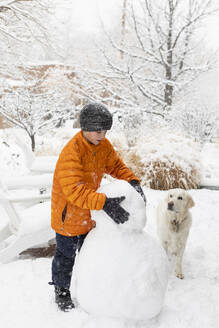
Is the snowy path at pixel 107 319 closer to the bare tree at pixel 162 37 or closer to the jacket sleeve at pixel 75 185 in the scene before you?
the jacket sleeve at pixel 75 185

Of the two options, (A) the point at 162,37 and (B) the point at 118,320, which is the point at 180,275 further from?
(A) the point at 162,37

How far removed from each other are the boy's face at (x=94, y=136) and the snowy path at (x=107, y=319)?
4.36ft

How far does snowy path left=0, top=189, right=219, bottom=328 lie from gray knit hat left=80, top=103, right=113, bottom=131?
142 centimetres

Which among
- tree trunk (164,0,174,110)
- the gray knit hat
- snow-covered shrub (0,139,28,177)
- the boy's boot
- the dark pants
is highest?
tree trunk (164,0,174,110)

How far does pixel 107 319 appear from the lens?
1.77 meters

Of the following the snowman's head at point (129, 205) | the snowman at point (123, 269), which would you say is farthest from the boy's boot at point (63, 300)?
the snowman's head at point (129, 205)

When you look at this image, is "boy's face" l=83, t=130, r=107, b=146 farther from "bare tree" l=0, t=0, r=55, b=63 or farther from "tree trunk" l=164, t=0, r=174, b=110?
"tree trunk" l=164, t=0, r=174, b=110

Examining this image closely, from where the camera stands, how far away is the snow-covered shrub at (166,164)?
207 inches

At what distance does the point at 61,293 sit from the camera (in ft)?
6.55

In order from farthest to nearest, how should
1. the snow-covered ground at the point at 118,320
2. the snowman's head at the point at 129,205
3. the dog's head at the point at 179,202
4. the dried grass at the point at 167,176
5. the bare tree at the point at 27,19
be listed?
the dried grass at the point at 167,176 < the bare tree at the point at 27,19 < the dog's head at the point at 179,202 < the snow-covered ground at the point at 118,320 < the snowman's head at the point at 129,205

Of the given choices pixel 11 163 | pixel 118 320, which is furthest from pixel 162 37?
pixel 118 320

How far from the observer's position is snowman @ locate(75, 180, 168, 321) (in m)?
1.63

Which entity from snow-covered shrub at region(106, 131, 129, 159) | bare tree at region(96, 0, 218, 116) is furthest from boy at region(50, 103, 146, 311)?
bare tree at region(96, 0, 218, 116)

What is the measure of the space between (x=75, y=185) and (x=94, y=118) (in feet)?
1.58
